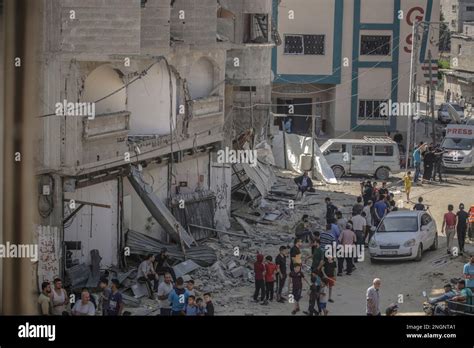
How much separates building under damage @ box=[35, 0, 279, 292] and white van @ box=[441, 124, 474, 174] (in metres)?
10.5

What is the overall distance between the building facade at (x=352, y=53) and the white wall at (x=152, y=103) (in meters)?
21.9

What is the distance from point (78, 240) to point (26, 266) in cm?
304

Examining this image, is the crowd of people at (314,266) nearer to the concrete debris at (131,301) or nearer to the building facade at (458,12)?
the concrete debris at (131,301)

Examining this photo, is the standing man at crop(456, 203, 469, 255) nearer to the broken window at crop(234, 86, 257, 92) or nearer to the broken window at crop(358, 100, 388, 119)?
the broken window at crop(234, 86, 257, 92)

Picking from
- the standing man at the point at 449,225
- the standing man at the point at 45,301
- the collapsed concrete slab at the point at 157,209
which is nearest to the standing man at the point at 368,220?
the standing man at the point at 449,225

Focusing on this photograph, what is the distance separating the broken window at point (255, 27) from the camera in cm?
3438

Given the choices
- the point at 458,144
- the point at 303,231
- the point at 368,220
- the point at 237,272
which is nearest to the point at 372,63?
the point at 458,144

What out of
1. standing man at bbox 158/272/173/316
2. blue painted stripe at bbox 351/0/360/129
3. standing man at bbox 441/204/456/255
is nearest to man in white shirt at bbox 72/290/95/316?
standing man at bbox 158/272/173/316

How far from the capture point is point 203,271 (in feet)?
82.5

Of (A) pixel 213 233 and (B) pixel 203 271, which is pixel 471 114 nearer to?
(A) pixel 213 233

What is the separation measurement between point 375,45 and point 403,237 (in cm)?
2442

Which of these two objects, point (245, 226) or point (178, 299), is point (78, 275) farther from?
point (245, 226)

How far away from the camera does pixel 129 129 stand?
25.9 metres
